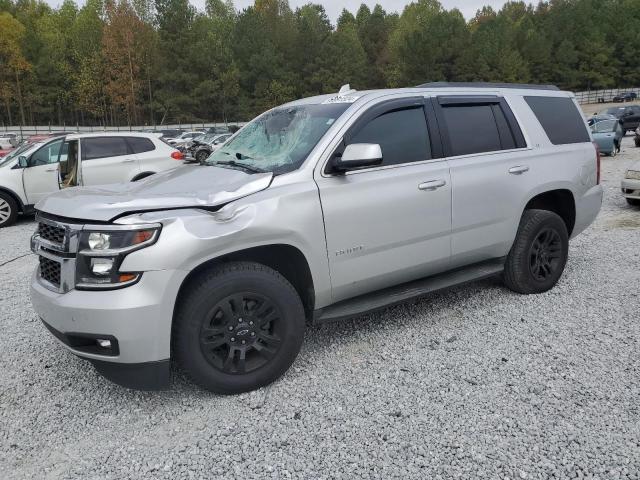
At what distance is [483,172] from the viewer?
3949 mm

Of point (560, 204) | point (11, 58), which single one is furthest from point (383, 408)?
point (11, 58)

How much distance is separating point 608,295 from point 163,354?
3.96 meters

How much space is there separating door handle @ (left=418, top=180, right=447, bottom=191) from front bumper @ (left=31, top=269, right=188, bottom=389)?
184 cm

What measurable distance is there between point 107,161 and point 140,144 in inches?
31.3

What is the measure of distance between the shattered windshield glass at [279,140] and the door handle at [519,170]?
160 cm

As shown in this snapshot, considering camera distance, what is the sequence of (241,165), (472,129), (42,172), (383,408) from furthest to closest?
(42,172), (472,129), (241,165), (383,408)

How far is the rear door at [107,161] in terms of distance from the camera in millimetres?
9453

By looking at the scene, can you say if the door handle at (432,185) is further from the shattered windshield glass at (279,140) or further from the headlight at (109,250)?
the headlight at (109,250)

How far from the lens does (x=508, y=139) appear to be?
13.9ft

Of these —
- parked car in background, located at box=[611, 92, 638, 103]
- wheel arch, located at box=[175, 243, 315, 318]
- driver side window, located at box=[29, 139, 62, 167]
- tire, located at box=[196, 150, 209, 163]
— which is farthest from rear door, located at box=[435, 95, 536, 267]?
parked car in background, located at box=[611, 92, 638, 103]

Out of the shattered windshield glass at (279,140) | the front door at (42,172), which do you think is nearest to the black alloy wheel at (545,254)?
the shattered windshield glass at (279,140)

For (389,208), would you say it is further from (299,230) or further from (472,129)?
(472,129)

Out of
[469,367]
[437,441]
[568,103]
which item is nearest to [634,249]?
[568,103]

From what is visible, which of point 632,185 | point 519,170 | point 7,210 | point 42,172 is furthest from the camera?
point 42,172
